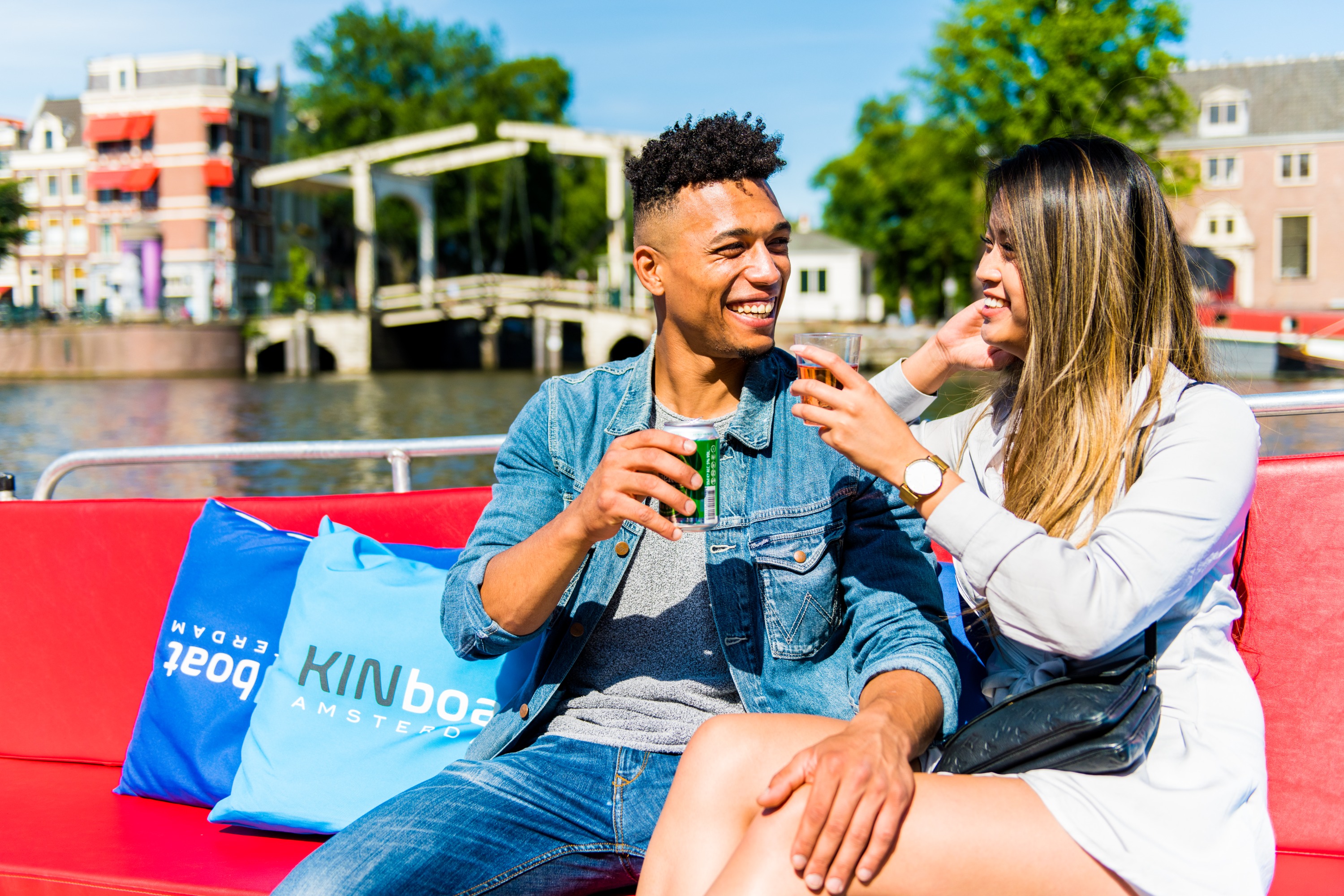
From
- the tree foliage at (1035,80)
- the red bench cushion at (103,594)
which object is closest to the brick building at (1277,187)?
the tree foliage at (1035,80)

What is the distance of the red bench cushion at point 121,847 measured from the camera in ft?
6.54

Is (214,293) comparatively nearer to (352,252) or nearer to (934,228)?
(352,252)

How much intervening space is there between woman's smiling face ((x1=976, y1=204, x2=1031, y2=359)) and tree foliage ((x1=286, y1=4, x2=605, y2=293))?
133ft

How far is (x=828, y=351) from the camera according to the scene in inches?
68.0

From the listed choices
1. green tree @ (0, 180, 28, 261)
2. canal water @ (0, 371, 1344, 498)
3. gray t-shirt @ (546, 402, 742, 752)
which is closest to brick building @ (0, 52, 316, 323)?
green tree @ (0, 180, 28, 261)

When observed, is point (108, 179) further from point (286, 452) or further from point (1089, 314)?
point (1089, 314)

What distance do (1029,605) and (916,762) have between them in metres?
0.34

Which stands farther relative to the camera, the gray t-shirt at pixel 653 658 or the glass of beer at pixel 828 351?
the gray t-shirt at pixel 653 658

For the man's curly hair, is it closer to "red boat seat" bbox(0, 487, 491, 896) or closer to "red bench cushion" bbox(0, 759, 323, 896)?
"red boat seat" bbox(0, 487, 491, 896)

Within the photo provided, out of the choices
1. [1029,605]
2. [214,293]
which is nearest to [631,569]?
[1029,605]

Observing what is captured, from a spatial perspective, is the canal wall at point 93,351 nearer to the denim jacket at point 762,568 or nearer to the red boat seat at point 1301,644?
the denim jacket at point 762,568

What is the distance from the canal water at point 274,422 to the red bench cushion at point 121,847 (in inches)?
66.1

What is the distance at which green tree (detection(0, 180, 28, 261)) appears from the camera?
35750 millimetres

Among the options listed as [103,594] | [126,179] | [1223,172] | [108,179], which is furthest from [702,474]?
[108,179]
